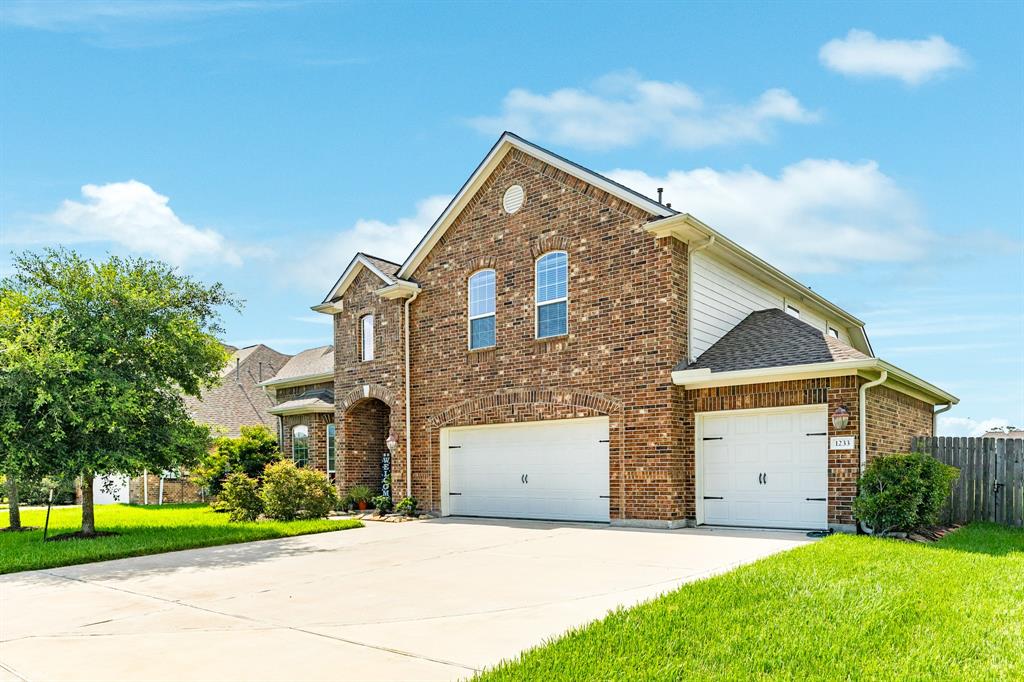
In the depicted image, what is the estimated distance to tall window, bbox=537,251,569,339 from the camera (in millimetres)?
16016

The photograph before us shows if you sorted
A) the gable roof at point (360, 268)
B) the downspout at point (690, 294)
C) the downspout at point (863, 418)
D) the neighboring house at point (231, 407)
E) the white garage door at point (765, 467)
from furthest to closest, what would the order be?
the neighboring house at point (231, 407)
the gable roof at point (360, 268)
the downspout at point (690, 294)
the white garage door at point (765, 467)
the downspout at point (863, 418)

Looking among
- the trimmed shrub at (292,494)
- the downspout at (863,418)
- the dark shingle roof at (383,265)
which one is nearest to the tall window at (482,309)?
the dark shingle roof at (383,265)

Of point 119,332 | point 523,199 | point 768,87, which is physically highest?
point 768,87

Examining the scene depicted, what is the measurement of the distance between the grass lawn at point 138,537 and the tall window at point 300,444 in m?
5.13

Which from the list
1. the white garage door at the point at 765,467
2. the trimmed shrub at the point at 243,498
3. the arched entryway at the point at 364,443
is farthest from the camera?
the arched entryway at the point at 364,443

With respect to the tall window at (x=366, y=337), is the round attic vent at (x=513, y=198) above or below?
above

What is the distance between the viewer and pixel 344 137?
16047mm

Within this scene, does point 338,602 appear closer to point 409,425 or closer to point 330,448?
point 409,425

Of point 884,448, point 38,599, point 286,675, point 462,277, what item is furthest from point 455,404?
point 286,675

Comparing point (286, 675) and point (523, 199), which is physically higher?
point (523, 199)

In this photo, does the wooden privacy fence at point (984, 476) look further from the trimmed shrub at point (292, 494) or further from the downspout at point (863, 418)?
the trimmed shrub at point (292, 494)

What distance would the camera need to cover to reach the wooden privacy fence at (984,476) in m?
14.5

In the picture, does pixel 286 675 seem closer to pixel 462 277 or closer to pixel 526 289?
A: pixel 526 289

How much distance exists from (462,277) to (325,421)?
8130 mm
